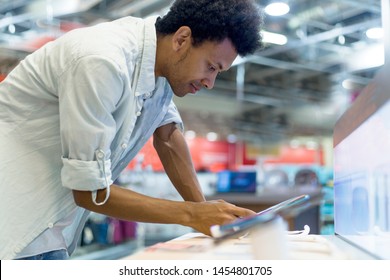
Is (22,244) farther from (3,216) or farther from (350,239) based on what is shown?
(350,239)

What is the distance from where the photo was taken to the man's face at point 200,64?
0.98 metres

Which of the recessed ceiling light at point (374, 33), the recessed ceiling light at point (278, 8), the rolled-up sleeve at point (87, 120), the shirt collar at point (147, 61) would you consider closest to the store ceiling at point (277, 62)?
the recessed ceiling light at point (374, 33)

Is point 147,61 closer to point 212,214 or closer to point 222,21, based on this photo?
point 222,21

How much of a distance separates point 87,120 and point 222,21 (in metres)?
0.33

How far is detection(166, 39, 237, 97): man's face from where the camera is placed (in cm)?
98

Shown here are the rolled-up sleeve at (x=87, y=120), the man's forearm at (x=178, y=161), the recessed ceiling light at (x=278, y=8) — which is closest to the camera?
the rolled-up sleeve at (x=87, y=120)

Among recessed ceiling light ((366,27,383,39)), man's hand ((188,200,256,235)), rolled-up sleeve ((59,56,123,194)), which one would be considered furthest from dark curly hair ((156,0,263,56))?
recessed ceiling light ((366,27,383,39))

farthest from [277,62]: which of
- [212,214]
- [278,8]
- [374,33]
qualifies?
[212,214]

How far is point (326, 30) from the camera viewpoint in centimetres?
646

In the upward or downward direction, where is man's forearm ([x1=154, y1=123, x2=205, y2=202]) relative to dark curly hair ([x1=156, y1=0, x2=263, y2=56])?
downward

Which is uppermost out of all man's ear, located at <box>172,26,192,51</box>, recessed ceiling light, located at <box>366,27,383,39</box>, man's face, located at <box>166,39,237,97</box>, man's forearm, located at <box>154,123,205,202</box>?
recessed ceiling light, located at <box>366,27,383,39</box>

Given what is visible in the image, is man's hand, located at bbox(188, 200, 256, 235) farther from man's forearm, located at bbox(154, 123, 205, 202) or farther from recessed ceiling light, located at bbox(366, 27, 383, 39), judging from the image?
recessed ceiling light, located at bbox(366, 27, 383, 39)

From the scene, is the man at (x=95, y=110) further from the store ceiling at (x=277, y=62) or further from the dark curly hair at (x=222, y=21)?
the store ceiling at (x=277, y=62)

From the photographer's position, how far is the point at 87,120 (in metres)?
0.85
